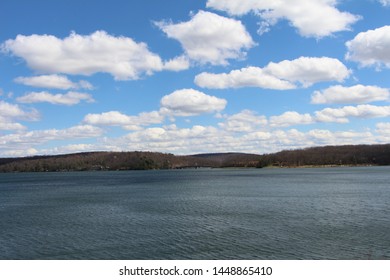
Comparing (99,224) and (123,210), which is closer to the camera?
(99,224)

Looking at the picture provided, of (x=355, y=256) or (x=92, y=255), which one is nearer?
(x=355, y=256)

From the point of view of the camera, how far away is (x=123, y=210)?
2665 inches

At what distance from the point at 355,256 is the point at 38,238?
32.5 m

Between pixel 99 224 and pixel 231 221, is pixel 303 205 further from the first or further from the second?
pixel 99 224

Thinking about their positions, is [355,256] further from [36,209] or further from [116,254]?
[36,209]

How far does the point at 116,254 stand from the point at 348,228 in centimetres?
2621

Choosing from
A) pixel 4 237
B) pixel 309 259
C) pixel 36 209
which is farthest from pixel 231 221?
pixel 36 209

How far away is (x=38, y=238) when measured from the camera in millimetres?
43500
